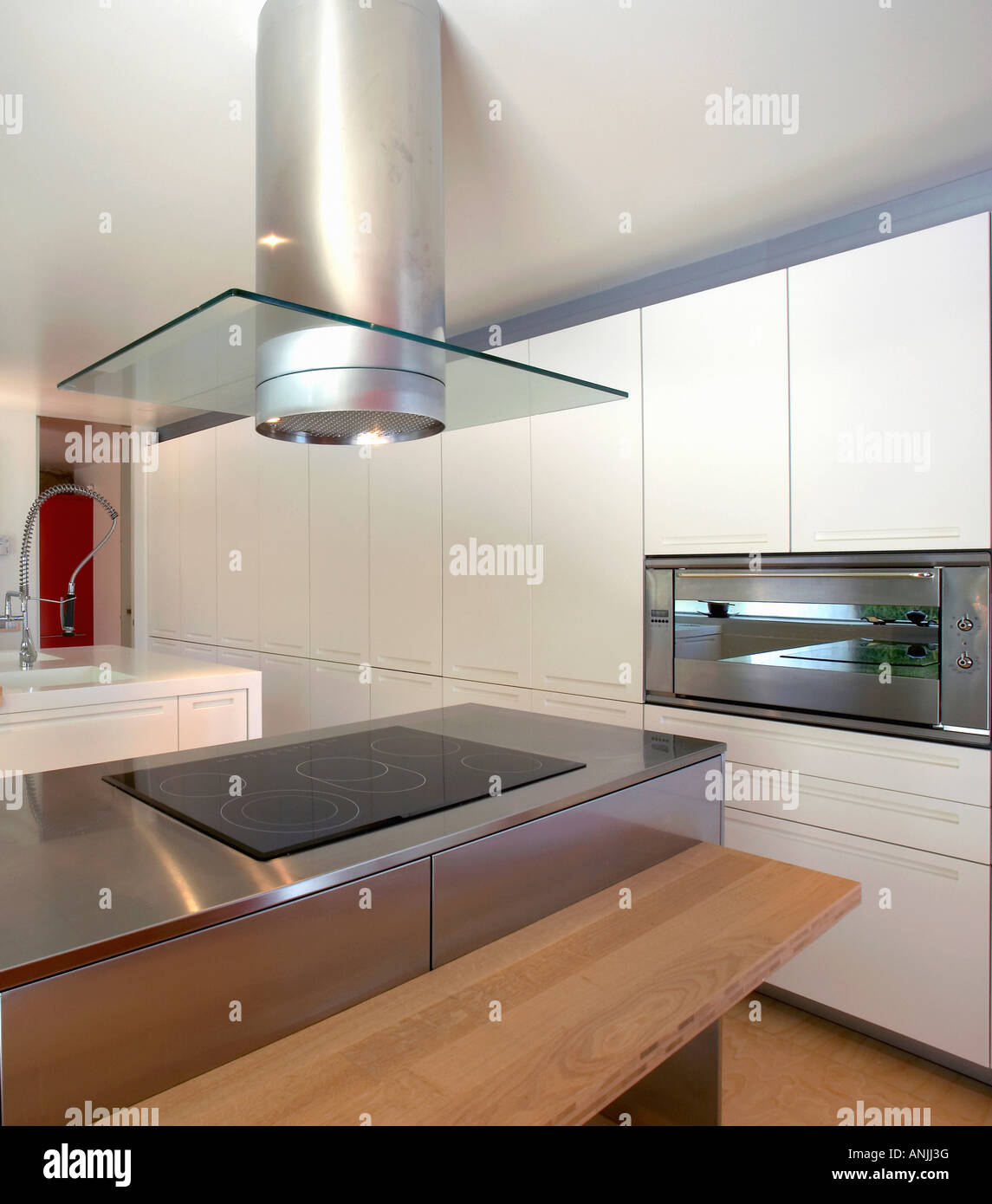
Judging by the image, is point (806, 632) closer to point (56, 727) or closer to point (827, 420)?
point (827, 420)

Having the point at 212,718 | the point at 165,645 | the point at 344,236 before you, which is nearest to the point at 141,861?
the point at 344,236

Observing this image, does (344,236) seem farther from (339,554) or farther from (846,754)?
(339,554)

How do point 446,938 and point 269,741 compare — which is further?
point 269,741

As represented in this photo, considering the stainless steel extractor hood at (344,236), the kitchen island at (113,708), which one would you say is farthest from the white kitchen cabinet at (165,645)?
the stainless steel extractor hood at (344,236)

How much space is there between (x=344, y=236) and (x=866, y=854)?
6.18ft

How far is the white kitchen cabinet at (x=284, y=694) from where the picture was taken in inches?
148

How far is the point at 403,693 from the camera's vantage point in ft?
10.7

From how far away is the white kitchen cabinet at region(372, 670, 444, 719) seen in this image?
10.3 ft

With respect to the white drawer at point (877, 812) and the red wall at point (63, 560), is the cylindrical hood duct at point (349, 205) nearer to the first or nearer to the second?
the white drawer at point (877, 812)

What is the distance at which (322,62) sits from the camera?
1.29 metres

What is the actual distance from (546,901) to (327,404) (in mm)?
836

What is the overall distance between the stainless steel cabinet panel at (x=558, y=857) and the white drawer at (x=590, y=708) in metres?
0.88

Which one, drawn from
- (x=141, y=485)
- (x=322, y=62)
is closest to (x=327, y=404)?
(x=322, y=62)

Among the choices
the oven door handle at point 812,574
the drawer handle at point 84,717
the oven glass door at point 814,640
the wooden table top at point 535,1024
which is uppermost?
the oven door handle at point 812,574
